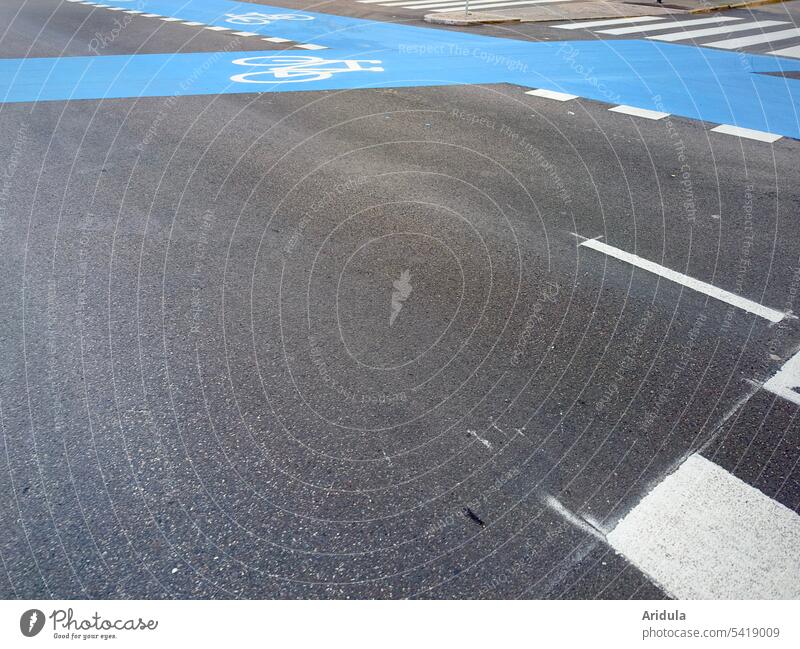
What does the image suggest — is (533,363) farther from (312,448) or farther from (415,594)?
(415,594)

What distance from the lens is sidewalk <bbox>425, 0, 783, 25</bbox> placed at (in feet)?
51.6

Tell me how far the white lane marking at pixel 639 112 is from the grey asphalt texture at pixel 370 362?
1391 mm

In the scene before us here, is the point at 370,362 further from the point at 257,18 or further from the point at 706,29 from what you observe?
the point at 257,18

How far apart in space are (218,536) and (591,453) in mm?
1679

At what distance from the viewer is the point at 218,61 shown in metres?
12.1

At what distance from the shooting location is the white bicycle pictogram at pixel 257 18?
16547 mm

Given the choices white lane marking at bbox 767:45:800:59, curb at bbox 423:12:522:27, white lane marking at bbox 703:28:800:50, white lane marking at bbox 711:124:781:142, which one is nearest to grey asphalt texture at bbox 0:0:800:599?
white lane marking at bbox 711:124:781:142

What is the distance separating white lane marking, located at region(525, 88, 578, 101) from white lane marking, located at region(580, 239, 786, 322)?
478 centimetres

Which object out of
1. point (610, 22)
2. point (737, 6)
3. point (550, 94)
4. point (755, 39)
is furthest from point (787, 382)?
point (737, 6)

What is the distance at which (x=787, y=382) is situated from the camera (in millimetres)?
3631

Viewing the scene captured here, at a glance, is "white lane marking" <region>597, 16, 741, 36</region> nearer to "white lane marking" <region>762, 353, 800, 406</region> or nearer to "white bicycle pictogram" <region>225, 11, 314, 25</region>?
"white bicycle pictogram" <region>225, 11, 314, 25</region>

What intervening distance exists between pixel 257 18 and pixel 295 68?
278 inches
